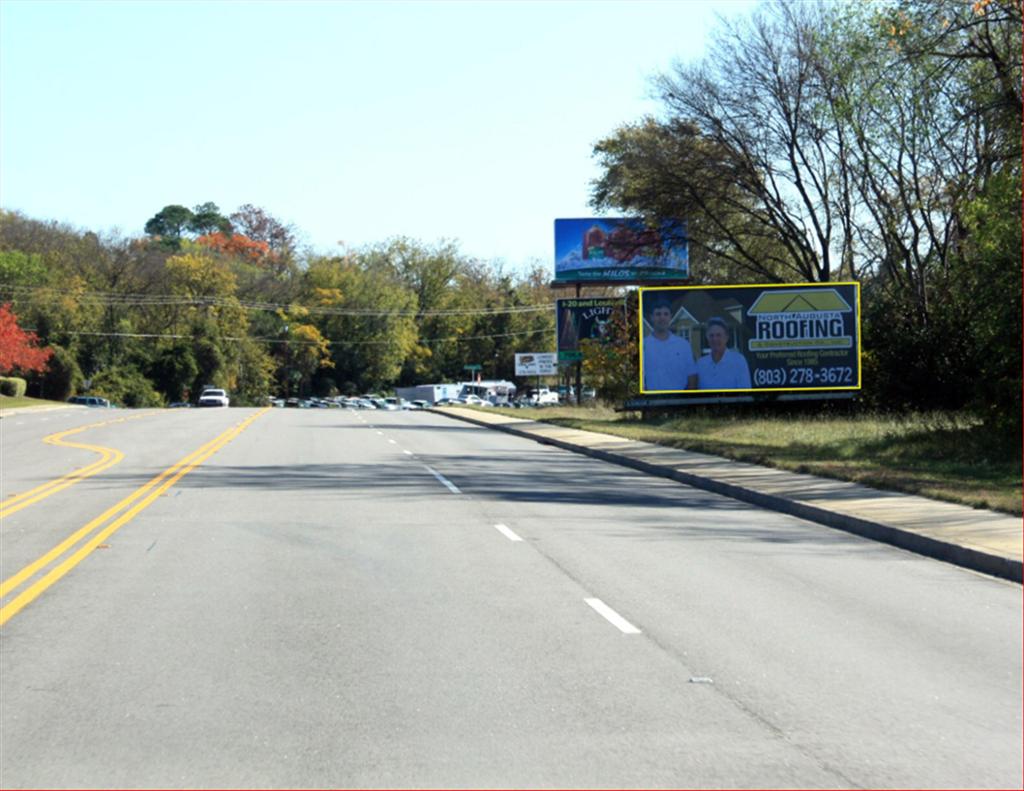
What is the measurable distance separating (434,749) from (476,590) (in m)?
4.93

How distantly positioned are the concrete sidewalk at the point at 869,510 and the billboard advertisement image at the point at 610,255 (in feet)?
87.0

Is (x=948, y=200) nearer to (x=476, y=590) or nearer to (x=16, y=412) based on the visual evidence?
(x=476, y=590)

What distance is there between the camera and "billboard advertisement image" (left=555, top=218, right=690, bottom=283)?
184 ft

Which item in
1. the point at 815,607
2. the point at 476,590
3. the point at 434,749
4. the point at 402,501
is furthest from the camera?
the point at 402,501

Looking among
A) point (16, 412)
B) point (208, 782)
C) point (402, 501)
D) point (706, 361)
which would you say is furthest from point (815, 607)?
point (16, 412)

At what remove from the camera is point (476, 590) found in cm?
1166

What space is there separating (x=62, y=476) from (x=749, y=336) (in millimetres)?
26363

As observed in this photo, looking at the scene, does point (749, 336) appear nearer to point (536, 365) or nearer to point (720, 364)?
point (720, 364)

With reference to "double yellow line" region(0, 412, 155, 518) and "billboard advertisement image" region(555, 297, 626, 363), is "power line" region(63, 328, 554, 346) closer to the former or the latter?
"billboard advertisement image" region(555, 297, 626, 363)

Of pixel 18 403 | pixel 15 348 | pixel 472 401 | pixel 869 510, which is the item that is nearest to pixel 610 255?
pixel 15 348

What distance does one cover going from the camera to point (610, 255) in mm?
65625

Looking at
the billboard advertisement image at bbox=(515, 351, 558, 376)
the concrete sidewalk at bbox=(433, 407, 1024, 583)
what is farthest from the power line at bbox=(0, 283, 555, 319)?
the concrete sidewalk at bbox=(433, 407, 1024, 583)

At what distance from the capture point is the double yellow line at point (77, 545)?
1134cm

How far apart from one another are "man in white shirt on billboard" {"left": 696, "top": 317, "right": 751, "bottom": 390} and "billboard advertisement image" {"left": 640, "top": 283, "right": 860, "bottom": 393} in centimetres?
3
